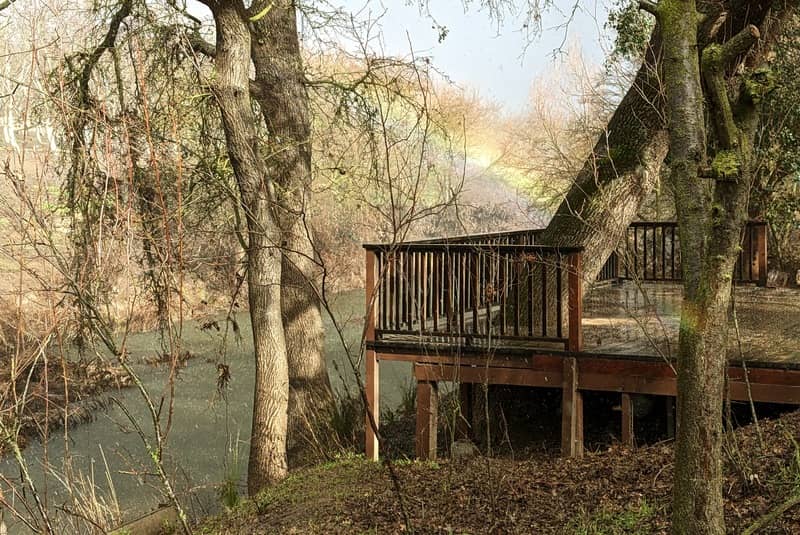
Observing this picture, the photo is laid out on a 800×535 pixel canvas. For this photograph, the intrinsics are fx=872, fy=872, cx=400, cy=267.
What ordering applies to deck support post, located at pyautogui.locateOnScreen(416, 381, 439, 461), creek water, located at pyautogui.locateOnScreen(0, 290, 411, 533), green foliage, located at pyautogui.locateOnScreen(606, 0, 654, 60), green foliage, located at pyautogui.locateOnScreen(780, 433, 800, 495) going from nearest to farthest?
1. green foliage, located at pyautogui.locateOnScreen(780, 433, 800, 495)
2. deck support post, located at pyautogui.locateOnScreen(416, 381, 439, 461)
3. creek water, located at pyautogui.locateOnScreen(0, 290, 411, 533)
4. green foliage, located at pyautogui.locateOnScreen(606, 0, 654, 60)

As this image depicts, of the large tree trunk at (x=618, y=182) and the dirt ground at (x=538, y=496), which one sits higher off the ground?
the large tree trunk at (x=618, y=182)

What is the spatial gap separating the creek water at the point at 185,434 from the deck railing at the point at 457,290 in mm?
842

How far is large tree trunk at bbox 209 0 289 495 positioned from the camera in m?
9.05

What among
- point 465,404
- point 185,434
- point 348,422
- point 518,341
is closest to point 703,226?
point 518,341

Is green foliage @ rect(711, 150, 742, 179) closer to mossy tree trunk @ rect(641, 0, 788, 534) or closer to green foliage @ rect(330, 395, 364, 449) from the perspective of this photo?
mossy tree trunk @ rect(641, 0, 788, 534)

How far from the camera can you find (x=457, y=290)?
8930mm

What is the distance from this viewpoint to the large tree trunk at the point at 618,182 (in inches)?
379

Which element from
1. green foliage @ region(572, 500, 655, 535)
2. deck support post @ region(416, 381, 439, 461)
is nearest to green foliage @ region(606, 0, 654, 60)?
deck support post @ region(416, 381, 439, 461)

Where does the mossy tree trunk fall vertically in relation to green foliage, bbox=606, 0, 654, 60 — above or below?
below

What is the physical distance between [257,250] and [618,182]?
401cm

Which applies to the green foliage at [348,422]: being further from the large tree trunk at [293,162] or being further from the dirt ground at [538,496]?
the dirt ground at [538,496]

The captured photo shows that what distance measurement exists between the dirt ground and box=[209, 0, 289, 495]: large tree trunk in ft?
4.53

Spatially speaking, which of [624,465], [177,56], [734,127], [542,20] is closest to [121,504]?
[177,56]

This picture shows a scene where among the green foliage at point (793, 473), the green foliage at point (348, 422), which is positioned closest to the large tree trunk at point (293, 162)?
the green foliage at point (348, 422)
